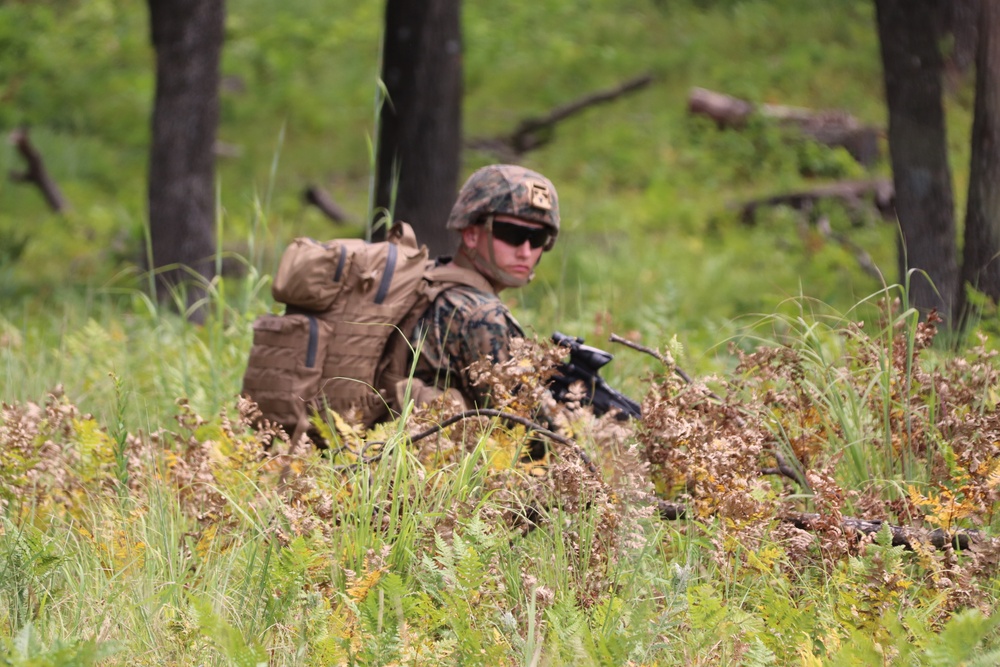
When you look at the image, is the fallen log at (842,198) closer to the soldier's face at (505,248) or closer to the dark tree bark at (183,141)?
the dark tree bark at (183,141)

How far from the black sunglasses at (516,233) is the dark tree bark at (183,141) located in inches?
205

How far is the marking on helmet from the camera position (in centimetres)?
450

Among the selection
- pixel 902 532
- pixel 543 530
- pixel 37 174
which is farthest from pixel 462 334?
pixel 37 174

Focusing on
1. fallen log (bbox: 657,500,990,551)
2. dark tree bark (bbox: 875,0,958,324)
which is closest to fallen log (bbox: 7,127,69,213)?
dark tree bark (bbox: 875,0,958,324)

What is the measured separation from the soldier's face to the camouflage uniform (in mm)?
159

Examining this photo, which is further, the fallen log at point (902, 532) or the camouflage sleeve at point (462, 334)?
the camouflage sleeve at point (462, 334)

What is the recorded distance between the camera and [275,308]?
5.23 m

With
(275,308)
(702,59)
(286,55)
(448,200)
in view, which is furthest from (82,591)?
(286,55)

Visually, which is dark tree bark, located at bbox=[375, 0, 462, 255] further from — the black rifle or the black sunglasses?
the black rifle

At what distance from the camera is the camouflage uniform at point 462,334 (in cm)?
431

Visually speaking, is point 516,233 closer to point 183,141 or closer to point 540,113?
point 183,141

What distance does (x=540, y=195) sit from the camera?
454cm

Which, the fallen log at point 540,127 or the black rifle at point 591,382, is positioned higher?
the black rifle at point 591,382

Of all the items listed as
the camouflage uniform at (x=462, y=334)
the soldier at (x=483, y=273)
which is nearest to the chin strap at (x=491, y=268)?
the soldier at (x=483, y=273)
